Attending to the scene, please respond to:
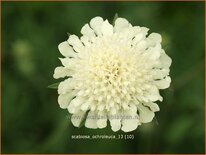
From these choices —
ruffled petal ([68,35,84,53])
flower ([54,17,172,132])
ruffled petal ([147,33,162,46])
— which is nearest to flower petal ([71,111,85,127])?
flower ([54,17,172,132])


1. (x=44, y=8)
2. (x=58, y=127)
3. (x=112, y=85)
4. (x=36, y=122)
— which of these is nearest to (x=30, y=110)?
(x=36, y=122)

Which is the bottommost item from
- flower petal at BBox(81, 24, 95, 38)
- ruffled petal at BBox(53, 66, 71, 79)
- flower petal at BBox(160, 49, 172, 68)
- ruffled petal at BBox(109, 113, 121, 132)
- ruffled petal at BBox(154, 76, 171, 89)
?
ruffled petal at BBox(109, 113, 121, 132)

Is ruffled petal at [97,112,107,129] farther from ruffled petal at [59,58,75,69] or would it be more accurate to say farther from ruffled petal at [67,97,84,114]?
ruffled petal at [59,58,75,69]

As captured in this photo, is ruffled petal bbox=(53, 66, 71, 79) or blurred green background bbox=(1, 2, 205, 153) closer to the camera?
ruffled petal bbox=(53, 66, 71, 79)

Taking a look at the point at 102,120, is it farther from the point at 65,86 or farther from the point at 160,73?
the point at 160,73

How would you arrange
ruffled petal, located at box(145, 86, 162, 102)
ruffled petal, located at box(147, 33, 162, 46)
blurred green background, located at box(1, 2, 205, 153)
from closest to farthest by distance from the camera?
ruffled petal, located at box(145, 86, 162, 102), ruffled petal, located at box(147, 33, 162, 46), blurred green background, located at box(1, 2, 205, 153)

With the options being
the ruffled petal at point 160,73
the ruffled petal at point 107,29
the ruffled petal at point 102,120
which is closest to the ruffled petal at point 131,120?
the ruffled petal at point 102,120

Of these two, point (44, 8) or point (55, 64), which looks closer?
point (55, 64)

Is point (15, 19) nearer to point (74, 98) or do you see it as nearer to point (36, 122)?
point (36, 122)
